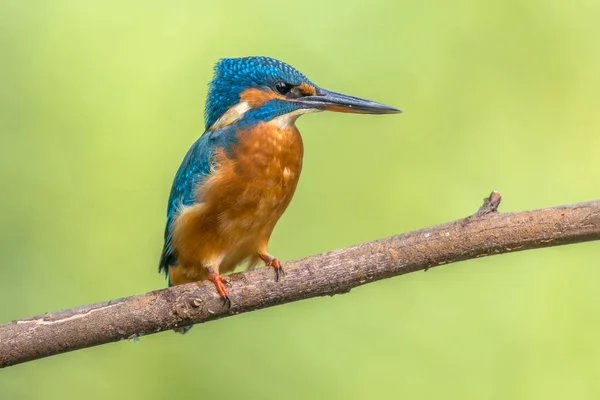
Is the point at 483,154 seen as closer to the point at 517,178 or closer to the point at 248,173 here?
the point at 517,178

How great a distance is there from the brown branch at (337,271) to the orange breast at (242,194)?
37cm

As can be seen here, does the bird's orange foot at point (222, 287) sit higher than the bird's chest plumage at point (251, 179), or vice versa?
the bird's chest plumage at point (251, 179)

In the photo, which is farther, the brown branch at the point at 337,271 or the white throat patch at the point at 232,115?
the white throat patch at the point at 232,115

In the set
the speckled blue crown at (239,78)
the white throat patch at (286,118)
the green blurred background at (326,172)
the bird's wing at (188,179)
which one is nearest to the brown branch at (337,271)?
the bird's wing at (188,179)

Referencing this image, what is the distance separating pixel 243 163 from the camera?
271 cm

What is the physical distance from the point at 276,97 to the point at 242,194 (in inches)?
13.9

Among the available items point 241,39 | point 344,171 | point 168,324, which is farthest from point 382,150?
point 168,324

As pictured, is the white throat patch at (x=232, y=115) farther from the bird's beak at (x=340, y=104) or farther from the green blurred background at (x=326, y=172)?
the green blurred background at (x=326, y=172)

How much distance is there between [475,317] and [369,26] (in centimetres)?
149

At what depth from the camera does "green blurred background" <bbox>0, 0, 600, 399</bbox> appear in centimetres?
374

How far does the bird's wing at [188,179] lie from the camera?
276cm

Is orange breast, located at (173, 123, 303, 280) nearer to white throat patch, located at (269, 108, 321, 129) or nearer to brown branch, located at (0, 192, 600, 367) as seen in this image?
white throat patch, located at (269, 108, 321, 129)

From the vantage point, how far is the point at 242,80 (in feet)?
9.35

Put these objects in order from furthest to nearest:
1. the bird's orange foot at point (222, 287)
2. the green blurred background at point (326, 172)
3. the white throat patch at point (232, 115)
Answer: the green blurred background at point (326, 172), the white throat patch at point (232, 115), the bird's orange foot at point (222, 287)
